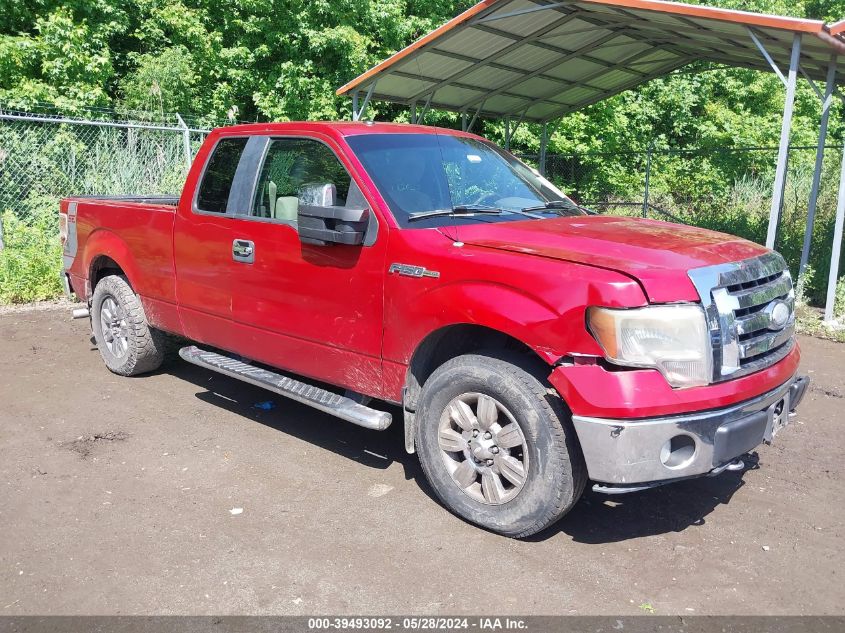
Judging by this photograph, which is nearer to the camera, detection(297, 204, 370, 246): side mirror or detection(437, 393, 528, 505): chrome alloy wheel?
detection(437, 393, 528, 505): chrome alloy wheel

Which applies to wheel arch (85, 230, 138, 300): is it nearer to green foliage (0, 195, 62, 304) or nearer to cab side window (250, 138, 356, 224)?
cab side window (250, 138, 356, 224)

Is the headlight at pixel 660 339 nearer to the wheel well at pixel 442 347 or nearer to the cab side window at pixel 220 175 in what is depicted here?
the wheel well at pixel 442 347

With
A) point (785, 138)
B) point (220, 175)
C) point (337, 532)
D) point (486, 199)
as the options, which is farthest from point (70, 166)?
point (337, 532)

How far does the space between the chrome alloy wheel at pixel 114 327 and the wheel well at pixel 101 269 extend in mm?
274

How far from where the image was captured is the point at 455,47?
36.0ft

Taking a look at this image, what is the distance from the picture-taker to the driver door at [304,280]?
428cm

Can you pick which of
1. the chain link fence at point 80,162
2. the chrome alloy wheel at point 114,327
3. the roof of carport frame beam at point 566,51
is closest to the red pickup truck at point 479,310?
the chrome alloy wheel at point 114,327

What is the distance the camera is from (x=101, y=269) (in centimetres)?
669

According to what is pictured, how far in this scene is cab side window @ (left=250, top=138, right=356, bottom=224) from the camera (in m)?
4.35

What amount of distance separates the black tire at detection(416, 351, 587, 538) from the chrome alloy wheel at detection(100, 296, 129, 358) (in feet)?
11.6

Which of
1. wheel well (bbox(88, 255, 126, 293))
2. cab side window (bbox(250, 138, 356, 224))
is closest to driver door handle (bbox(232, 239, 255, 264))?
cab side window (bbox(250, 138, 356, 224))

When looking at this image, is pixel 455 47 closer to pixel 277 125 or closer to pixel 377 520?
pixel 277 125

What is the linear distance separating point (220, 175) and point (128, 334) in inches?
72.2

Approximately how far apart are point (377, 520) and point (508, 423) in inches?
36.6
